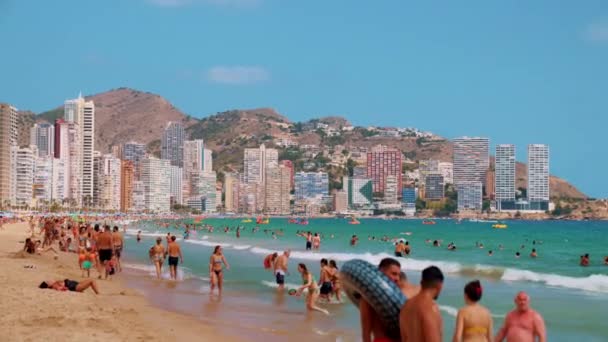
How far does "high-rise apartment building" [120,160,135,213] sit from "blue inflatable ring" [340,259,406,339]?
180928 mm

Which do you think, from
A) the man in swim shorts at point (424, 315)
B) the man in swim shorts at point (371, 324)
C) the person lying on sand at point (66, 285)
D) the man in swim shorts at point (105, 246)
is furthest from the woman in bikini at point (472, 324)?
the man in swim shorts at point (105, 246)

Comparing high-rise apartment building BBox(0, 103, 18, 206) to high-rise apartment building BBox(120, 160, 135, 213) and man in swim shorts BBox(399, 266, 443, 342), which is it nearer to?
high-rise apartment building BBox(120, 160, 135, 213)

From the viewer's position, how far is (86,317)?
11438 millimetres

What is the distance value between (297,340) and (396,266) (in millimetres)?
6254

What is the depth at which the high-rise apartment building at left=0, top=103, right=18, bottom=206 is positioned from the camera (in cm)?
13062

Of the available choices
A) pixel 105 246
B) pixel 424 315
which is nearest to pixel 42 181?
pixel 105 246

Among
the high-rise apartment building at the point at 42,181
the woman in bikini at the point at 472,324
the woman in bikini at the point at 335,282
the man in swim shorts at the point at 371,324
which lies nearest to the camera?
the man in swim shorts at the point at 371,324

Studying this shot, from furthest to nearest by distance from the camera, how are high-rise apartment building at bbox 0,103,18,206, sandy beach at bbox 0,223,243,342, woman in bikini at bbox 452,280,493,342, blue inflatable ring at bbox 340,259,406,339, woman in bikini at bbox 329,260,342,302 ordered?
1. high-rise apartment building at bbox 0,103,18,206
2. woman in bikini at bbox 329,260,342,302
3. sandy beach at bbox 0,223,243,342
4. woman in bikini at bbox 452,280,493,342
5. blue inflatable ring at bbox 340,259,406,339

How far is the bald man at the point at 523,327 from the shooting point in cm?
712

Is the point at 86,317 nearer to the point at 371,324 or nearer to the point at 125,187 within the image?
the point at 371,324

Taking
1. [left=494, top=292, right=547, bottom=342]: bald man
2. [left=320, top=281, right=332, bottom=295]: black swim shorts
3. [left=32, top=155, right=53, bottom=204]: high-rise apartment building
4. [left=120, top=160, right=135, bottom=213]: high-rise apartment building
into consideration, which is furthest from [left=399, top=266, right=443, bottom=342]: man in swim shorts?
[left=120, top=160, right=135, bottom=213]: high-rise apartment building

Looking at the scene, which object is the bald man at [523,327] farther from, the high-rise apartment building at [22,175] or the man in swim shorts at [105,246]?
the high-rise apartment building at [22,175]

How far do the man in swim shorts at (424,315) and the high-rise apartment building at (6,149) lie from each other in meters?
131

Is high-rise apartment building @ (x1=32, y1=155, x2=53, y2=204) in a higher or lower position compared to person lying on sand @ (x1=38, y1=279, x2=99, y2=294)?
higher
